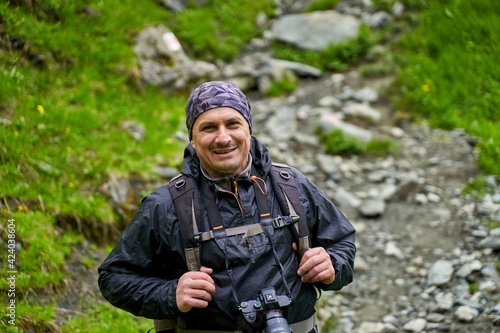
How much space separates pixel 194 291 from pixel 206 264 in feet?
0.73

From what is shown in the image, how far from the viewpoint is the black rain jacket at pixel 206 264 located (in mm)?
2488

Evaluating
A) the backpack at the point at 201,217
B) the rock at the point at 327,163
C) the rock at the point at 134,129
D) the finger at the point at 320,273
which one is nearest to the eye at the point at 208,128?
the backpack at the point at 201,217

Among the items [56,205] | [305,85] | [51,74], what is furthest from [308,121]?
[56,205]

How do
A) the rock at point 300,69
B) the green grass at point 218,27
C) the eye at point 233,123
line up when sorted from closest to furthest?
the eye at point 233,123 < the rock at point 300,69 < the green grass at point 218,27

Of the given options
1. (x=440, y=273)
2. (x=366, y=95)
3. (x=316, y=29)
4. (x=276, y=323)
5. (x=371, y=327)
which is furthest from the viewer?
(x=316, y=29)

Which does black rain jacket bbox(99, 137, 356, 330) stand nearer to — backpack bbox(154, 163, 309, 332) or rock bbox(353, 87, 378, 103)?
backpack bbox(154, 163, 309, 332)

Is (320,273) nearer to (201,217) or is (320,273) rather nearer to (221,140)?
(201,217)

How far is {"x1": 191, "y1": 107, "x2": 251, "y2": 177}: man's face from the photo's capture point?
266 centimetres

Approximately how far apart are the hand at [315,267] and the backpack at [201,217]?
0.13 m

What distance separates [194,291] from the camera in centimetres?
235

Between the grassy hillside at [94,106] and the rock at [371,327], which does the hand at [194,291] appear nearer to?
the grassy hillside at [94,106]

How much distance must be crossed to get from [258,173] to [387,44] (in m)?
9.84

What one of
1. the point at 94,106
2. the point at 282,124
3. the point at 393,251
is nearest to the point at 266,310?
the point at 393,251

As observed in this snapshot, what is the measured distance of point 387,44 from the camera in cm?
1122
